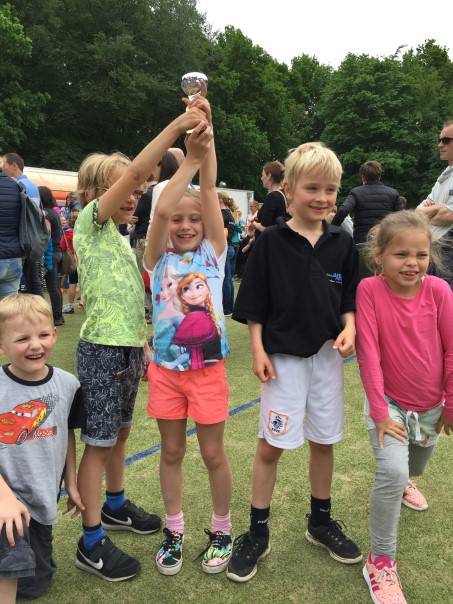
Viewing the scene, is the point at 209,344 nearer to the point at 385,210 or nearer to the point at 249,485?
the point at 249,485

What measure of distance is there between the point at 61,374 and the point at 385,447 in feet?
4.28

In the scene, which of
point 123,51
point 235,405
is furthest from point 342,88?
point 235,405

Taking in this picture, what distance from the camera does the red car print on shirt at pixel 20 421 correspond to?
5.92 ft

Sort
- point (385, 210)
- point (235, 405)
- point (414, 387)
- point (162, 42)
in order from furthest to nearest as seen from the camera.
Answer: point (162, 42), point (385, 210), point (235, 405), point (414, 387)

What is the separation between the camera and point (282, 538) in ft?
7.74

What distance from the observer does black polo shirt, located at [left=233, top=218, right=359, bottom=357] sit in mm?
2043

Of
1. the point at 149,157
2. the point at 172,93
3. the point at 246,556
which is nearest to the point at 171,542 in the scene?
the point at 246,556

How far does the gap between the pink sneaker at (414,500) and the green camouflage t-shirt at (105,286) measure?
1650 millimetres

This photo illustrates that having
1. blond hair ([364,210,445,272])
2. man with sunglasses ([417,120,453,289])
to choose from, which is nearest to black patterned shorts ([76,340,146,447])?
blond hair ([364,210,445,272])

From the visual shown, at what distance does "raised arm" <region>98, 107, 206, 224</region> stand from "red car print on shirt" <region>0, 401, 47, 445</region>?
0.83 m

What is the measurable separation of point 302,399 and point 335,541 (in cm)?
69

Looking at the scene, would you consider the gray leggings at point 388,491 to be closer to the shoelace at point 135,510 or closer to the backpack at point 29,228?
the shoelace at point 135,510

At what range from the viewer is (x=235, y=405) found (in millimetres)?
4039

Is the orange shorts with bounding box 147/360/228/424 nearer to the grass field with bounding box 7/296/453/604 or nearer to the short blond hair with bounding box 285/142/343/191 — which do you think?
the grass field with bounding box 7/296/453/604
